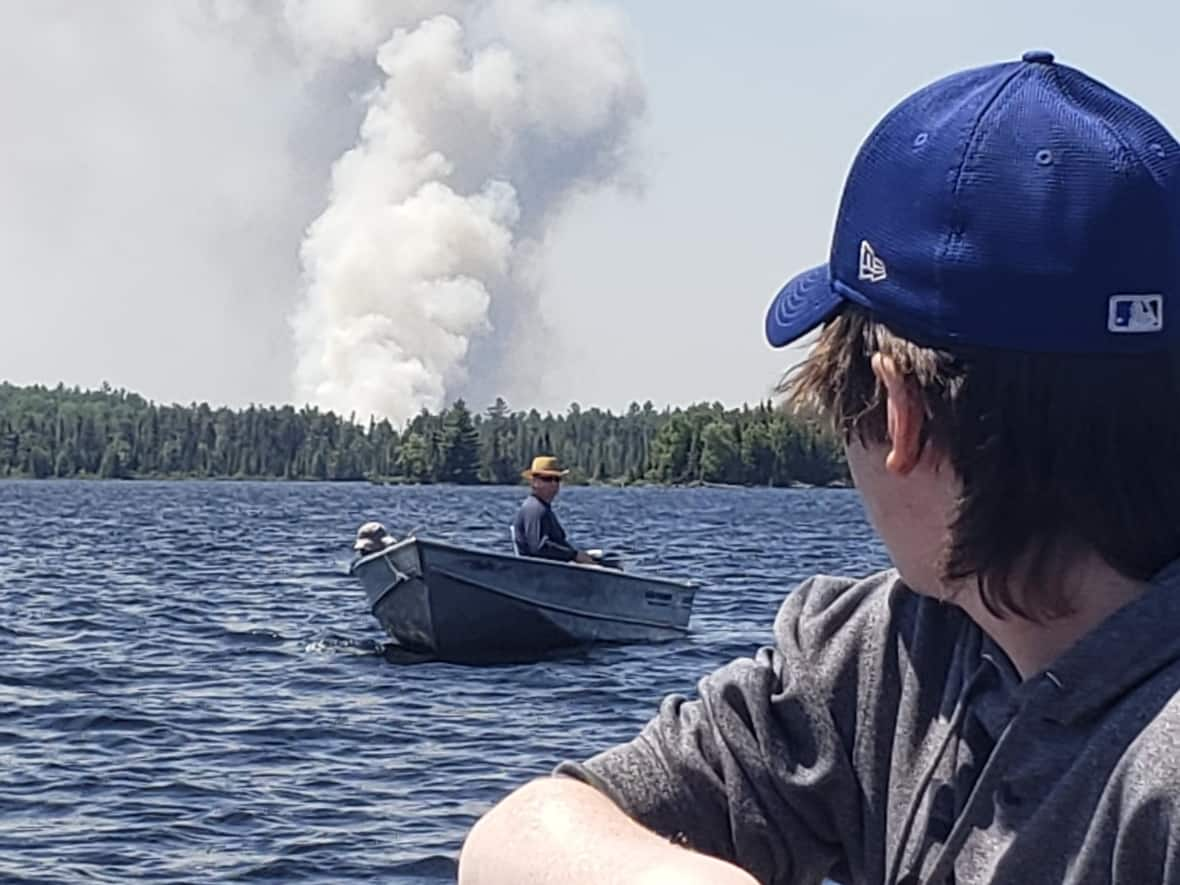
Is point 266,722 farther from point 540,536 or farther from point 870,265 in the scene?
point 870,265

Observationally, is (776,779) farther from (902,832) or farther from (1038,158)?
(1038,158)

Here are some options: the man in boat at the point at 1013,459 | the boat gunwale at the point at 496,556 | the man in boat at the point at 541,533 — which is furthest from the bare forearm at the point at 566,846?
the boat gunwale at the point at 496,556

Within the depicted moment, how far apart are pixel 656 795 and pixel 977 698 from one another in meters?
0.31

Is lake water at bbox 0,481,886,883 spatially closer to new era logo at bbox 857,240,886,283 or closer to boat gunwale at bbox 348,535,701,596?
boat gunwale at bbox 348,535,701,596

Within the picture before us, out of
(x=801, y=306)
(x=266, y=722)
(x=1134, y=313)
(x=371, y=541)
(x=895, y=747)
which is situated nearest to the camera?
(x=1134, y=313)

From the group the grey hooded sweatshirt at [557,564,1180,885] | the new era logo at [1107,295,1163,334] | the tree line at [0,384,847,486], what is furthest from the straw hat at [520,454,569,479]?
the tree line at [0,384,847,486]

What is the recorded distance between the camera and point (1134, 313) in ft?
4.99

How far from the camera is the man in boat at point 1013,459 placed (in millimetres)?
1518

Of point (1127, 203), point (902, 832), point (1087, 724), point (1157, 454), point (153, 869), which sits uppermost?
point (1127, 203)

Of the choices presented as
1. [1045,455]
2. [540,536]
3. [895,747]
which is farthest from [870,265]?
[540,536]

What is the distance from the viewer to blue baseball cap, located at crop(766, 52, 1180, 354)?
1.52m

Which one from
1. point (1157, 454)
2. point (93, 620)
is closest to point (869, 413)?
point (1157, 454)

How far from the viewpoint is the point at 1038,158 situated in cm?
155

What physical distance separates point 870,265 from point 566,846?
509mm
